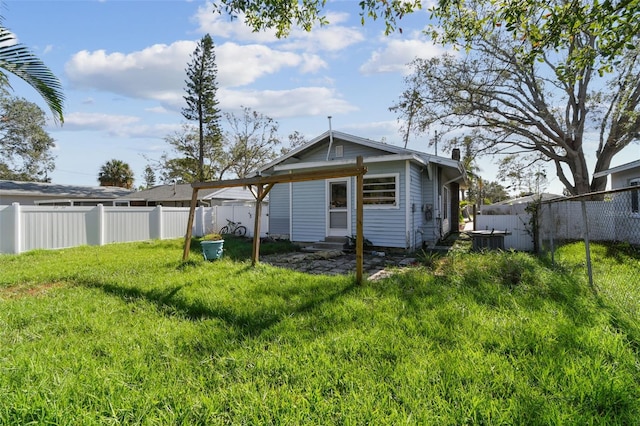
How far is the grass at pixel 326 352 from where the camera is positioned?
2.03 metres

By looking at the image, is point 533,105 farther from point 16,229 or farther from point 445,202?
point 16,229

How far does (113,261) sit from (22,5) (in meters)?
5.00

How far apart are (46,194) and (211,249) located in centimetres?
1974

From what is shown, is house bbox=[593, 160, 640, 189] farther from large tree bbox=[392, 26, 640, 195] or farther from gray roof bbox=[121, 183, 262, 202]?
gray roof bbox=[121, 183, 262, 202]

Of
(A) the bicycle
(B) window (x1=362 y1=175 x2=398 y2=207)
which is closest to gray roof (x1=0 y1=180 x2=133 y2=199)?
(A) the bicycle

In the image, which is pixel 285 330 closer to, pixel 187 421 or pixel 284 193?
pixel 187 421

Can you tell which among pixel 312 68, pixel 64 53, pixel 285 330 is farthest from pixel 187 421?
pixel 312 68

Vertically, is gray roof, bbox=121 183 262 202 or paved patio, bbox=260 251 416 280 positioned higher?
gray roof, bbox=121 183 262 202

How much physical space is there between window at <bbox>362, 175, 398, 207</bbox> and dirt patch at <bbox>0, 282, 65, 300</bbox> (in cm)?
758

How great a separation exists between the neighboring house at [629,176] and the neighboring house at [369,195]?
208 inches

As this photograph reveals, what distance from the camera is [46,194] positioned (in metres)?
20.4

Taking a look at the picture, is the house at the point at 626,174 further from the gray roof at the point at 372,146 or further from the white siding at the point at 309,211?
the white siding at the point at 309,211

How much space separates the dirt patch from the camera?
4.87 m

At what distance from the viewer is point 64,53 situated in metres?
6.04
